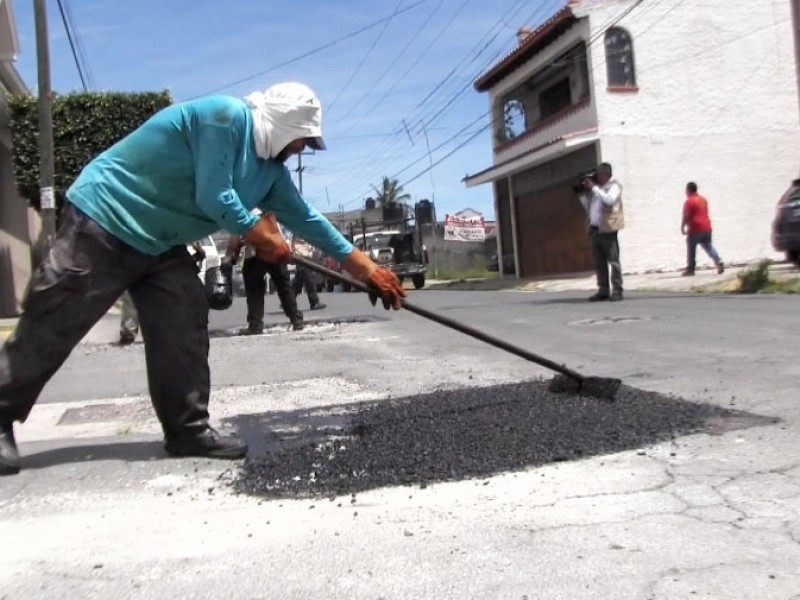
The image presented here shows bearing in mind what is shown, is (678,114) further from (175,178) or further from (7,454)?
(7,454)

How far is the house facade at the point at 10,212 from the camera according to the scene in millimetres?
16938

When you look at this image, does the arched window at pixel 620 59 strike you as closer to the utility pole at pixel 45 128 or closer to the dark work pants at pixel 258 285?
the utility pole at pixel 45 128

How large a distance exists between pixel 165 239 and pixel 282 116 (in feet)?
2.40

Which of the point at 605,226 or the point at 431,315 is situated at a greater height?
the point at 605,226

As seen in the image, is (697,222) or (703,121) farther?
(703,121)

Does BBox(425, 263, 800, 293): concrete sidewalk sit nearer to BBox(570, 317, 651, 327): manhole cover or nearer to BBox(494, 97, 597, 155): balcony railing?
BBox(494, 97, 597, 155): balcony railing

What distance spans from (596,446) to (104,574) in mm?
2078

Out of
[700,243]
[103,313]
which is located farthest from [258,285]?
[700,243]

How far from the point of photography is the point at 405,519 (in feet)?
10.1

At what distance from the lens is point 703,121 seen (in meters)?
20.7

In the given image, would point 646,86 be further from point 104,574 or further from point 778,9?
point 104,574

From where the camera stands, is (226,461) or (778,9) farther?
(778,9)

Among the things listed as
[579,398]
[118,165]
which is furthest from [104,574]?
[579,398]

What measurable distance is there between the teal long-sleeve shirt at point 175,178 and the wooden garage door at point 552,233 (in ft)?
59.0
